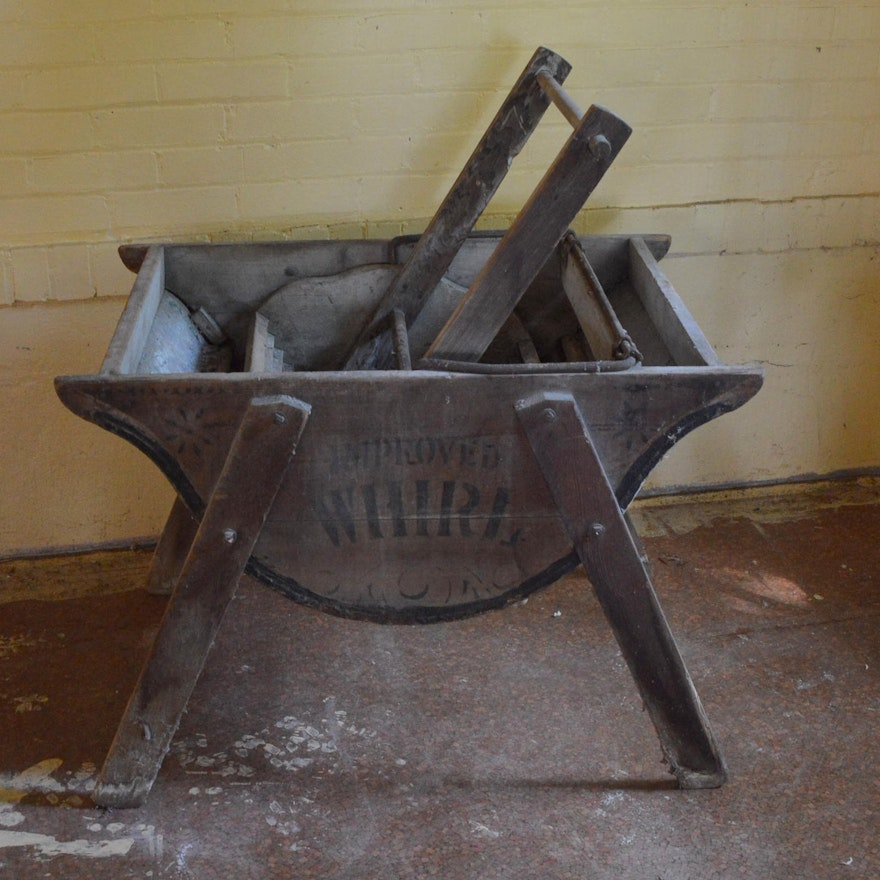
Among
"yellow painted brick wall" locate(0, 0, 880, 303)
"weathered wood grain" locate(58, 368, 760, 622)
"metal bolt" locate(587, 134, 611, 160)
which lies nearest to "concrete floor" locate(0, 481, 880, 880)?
"weathered wood grain" locate(58, 368, 760, 622)

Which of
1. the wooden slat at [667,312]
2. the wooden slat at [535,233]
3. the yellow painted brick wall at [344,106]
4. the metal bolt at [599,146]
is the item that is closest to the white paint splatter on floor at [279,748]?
the wooden slat at [535,233]

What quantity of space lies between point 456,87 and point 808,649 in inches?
63.9

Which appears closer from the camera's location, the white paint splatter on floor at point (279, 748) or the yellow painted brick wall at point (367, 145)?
the white paint splatter on floor at point (279, 748)

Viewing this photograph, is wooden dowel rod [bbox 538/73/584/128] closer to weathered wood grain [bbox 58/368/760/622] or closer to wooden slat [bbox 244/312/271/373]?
weathered wood grain [bbox 58/368/760/622]

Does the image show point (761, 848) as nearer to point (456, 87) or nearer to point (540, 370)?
point (540, 370)

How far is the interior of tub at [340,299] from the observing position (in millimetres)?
2447

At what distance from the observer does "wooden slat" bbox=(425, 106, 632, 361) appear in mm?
1869

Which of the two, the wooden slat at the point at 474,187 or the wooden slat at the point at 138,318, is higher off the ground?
the wooden slat at the point at 474,187

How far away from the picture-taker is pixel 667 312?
7.51ft

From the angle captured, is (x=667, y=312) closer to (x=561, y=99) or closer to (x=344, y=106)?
(x=561, y=99)

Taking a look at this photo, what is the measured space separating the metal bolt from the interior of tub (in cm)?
→ 51

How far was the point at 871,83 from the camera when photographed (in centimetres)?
288

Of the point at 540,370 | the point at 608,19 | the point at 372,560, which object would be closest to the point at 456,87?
the point at 608,19

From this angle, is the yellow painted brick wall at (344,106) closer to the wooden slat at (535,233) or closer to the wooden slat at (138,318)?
the wooden slat at (138,318)
